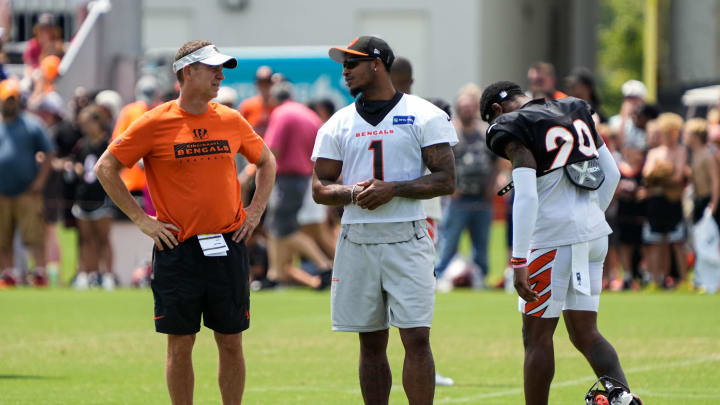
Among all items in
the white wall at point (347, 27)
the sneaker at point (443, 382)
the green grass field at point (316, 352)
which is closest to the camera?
the green grass field at point (316, 352)

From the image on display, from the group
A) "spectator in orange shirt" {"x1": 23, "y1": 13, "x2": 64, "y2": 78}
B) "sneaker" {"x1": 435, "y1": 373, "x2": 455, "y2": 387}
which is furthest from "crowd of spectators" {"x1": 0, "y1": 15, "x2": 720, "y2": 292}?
"sneaker" {"x1": 435, "y1": 373, "x2": 455, "y2": 387}

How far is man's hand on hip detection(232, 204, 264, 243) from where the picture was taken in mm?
7973

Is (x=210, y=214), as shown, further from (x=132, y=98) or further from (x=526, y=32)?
(x=526, y=32)

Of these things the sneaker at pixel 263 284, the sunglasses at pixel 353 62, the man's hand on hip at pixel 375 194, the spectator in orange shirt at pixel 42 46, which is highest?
the sunglasses at pixel 353 62

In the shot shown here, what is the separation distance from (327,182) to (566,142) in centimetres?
145

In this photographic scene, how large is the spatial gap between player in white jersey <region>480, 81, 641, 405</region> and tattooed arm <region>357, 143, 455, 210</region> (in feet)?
1.16

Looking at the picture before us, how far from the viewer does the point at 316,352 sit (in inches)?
474

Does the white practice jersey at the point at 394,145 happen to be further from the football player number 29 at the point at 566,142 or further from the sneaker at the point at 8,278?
the sneaker at the point at 8,278

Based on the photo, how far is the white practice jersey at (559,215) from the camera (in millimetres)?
7582

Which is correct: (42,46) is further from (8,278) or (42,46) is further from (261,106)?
(261,106)

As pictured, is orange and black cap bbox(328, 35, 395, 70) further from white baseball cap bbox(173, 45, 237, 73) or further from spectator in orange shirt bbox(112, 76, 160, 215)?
spectator in orange shirt bbox(112, 76, 160, 215)

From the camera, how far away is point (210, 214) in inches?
310

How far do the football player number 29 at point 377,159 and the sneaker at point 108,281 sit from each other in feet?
38.9

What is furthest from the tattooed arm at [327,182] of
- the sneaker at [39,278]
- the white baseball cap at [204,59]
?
the sneaker at [39,278]
